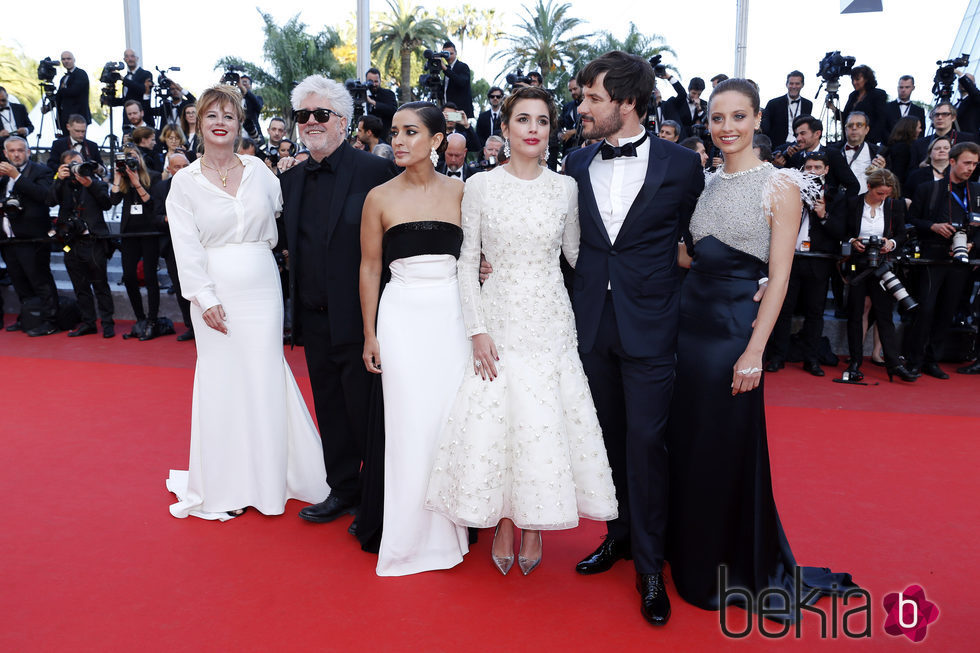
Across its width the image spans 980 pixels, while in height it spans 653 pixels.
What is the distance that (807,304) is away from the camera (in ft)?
21.5

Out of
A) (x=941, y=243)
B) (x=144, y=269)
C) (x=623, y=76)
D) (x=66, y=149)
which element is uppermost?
(x=66, y=149)

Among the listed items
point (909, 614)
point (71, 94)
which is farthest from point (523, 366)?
point (71, 94)

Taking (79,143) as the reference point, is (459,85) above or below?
above

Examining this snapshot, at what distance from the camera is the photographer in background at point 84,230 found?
7680 mm

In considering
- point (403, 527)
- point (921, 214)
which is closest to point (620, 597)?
point (403, 527)

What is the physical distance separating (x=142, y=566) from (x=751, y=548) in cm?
238

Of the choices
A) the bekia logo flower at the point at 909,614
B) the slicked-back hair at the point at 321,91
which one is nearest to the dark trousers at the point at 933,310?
the bekia logo flower at the point at 909,614

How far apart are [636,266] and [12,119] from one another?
10.9 metres

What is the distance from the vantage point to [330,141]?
326cm

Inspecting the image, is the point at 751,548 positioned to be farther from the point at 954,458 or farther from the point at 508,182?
the point at 954,458

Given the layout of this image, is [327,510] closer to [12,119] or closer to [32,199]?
[32,199]

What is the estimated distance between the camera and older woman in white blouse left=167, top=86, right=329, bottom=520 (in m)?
3.38

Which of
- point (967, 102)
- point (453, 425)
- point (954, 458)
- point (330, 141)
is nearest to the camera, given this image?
point (453, 425)

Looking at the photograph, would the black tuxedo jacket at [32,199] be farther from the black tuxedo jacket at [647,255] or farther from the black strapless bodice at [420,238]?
the black tuxedo jacket at [647,255]
